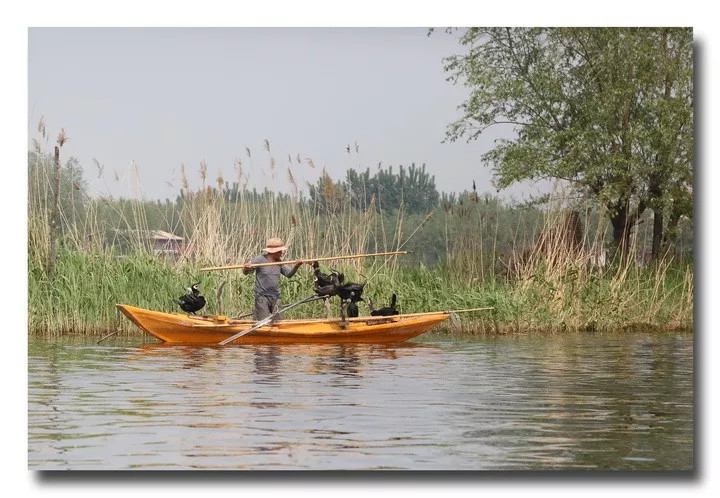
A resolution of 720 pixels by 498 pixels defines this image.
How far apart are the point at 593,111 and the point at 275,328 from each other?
12.1 ft

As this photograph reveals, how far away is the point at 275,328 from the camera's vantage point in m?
13.3

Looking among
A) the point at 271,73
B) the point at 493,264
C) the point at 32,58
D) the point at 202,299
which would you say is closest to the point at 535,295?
the point at 493,264

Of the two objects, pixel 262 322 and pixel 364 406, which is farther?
pixel 262 322

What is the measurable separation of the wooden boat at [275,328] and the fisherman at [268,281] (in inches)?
8.8

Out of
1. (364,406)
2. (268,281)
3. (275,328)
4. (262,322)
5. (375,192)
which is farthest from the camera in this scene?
(375,192)

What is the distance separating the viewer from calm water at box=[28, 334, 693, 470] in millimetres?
8133

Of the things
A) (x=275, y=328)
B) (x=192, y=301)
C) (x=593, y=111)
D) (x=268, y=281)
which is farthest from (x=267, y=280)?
(x=593, y=111)

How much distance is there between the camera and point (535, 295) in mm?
13938

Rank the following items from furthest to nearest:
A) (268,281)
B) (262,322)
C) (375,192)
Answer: (375,192)
(268,281)
(262,322)

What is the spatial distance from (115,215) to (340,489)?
6.17 m

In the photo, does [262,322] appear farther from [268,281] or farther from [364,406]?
[364,406]

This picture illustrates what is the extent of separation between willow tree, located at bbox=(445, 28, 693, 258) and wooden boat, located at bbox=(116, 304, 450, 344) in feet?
5.79

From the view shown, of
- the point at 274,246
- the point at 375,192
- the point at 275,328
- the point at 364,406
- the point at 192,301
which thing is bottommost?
the point at 364,406
